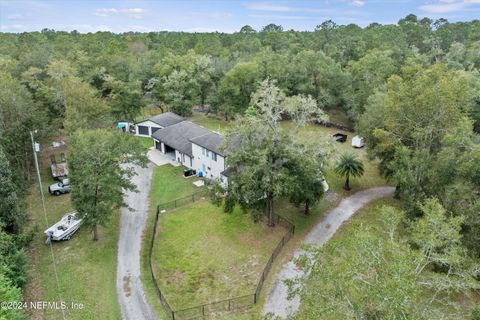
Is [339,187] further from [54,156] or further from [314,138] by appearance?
[54,156]

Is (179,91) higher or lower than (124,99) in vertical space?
higher

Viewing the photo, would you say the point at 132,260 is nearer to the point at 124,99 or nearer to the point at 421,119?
the point at 421,119

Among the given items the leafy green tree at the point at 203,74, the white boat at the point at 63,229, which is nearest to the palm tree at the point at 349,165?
the white boat at the point at 63,229

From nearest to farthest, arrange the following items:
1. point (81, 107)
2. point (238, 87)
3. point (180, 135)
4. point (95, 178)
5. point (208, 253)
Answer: point (95, 178) < point (208, 253) < point (81, 107) < point (180, 135) < point (238, 87)

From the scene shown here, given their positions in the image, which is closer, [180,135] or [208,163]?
Answer: [208,163]

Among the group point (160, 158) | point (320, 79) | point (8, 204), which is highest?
point (320, 79)

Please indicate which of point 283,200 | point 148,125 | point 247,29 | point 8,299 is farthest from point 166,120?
point 247,29

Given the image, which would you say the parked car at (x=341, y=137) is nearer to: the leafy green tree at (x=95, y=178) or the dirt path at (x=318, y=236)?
the dirt path at (x=318, y=236)
